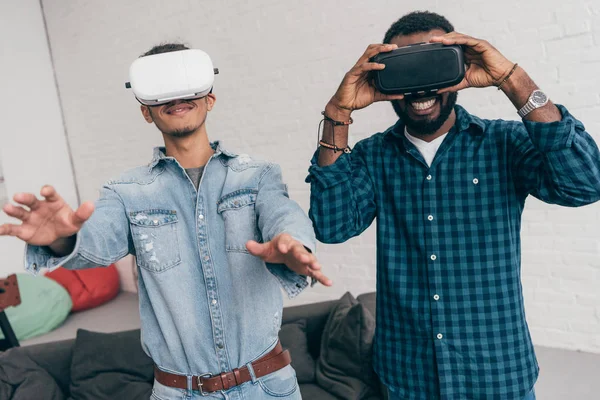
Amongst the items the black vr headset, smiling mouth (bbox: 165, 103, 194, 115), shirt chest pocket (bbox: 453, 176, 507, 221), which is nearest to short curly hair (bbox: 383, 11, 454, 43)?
the black vr headset

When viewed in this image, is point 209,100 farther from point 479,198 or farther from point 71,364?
point 71,364

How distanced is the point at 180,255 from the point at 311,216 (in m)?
0.30

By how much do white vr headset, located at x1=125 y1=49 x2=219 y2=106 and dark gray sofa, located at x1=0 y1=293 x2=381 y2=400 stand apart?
5.24 feet

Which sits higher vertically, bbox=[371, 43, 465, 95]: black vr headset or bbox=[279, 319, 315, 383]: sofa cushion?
bbox=[371, 43, 465, 95]: black vr headset

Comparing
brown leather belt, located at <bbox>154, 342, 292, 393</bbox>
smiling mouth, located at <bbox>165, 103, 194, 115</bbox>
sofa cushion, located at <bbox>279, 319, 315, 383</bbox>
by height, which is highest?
smiling mouth, located at <bbox>165, 103, 194, 115</bbox>

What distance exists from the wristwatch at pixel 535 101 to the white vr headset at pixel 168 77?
64 centimetres

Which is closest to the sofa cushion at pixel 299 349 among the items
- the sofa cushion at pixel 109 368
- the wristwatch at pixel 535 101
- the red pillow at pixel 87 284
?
the sofa cushion at pixel 109 368

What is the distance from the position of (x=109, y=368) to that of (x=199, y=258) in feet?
5.23

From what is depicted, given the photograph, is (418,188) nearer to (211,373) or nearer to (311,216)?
(311,216)

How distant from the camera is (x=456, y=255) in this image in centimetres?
117

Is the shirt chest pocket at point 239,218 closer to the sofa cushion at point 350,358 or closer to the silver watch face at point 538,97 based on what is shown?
the silver watch face at point 538,97

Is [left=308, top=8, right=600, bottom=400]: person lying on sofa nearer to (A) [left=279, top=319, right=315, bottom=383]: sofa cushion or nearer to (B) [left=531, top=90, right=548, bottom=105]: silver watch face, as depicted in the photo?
(B) [left=531, top=90, right=548, bottom=105]: silver watch face

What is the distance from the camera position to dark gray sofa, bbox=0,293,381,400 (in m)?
2.34

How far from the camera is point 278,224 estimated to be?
1.01 metres
